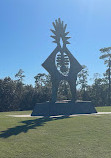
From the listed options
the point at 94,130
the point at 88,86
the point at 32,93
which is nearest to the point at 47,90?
the point at 32,93

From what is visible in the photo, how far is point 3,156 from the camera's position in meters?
5.83

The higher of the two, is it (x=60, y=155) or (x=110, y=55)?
(x=110, y=55)

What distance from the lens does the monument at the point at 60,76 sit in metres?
17.1

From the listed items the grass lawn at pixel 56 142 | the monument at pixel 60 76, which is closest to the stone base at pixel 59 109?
the monument at pixel 60 76

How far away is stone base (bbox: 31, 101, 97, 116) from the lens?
16.7m

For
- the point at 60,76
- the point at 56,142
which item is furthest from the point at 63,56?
the point at 56,142

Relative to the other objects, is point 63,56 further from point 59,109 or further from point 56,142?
point 56,142

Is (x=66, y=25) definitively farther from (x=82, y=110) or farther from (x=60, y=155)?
(x=60, y=155)

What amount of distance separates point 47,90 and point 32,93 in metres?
2.85

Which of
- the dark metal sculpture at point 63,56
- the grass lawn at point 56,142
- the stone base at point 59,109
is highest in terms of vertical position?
the dark metal sculpture at point 63,56

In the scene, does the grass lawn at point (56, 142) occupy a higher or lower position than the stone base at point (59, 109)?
lower

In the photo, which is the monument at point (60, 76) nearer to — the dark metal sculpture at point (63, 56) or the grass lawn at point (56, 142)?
the dark metal sculpture at point (63, 56)

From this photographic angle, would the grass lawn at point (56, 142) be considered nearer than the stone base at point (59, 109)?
Yes

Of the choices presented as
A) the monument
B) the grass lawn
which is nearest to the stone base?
the monument
